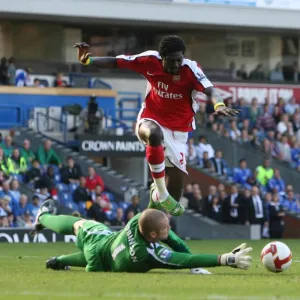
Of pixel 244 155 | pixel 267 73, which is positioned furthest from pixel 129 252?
pixel 267 73

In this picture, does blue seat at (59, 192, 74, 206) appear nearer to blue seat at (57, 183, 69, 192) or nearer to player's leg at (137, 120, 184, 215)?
blue seat at (57, 183, 69, 192)

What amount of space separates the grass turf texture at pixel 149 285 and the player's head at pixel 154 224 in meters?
0.43

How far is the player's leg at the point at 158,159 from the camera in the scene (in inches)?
489

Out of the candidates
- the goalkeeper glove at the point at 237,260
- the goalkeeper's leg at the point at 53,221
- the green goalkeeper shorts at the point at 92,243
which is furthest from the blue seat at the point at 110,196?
the goalkeeper glove at the point at 237,260

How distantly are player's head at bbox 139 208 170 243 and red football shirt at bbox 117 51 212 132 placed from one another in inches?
105

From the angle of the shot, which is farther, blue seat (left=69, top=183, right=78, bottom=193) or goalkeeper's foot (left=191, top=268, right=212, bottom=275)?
blue seat (left=69, top=183, right=78, bottom=193)

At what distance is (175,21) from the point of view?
36.3 metres

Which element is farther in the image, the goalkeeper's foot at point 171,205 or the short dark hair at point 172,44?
the short dark hair at point 172,44

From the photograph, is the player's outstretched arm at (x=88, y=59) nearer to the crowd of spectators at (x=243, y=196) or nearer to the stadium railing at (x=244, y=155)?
the crowd of spectators at (x=243, y=196)

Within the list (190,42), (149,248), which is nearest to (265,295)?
(149,248)

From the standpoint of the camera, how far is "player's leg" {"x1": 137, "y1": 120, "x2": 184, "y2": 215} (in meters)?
12.4

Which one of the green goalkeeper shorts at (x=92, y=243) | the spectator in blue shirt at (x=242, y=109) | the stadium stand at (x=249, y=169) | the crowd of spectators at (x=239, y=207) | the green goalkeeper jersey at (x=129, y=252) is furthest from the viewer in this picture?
the spectator in blue shirt at (x=242, y=109)

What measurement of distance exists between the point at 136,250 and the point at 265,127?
2381 cm

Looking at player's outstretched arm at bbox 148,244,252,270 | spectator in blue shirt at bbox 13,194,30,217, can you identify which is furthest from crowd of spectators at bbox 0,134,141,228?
player's outstretched arm at bbox 148,244,252,270
